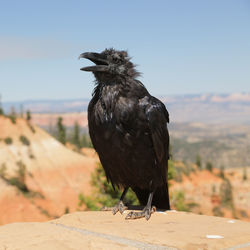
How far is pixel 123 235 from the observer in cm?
342

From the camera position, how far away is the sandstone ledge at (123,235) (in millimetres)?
3005

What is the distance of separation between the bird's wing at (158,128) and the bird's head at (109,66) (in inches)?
22.2

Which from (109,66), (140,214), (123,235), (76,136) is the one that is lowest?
(76,136)

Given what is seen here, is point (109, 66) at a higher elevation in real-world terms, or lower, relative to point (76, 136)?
higher

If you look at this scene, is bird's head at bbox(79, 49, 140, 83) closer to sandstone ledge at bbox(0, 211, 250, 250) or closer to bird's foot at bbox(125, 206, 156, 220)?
bird's foot at bbox(125, 206, 156, 220)

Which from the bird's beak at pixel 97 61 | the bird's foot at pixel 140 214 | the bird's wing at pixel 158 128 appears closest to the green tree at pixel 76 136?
the bird's wing at pixel 158 128

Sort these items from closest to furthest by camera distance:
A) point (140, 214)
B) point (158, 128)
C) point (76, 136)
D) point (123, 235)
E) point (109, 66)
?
point (123, 235), point (140, 214), point (109, 66), point (158, 128), point (76, 136)

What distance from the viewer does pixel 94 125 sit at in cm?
518

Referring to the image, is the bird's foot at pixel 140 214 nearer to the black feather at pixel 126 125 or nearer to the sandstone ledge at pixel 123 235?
the black feather at pixel 126 125

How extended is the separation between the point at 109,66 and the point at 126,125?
87 cm

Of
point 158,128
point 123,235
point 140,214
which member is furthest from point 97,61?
point 123,235

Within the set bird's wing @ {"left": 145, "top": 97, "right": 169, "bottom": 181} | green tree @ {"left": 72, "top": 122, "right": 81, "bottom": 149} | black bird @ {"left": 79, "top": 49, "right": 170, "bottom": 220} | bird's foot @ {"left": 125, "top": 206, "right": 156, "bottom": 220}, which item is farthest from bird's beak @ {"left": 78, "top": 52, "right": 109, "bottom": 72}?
green tree @ {"left": 72, "top": 122, "right": 81, "bottom": 149}

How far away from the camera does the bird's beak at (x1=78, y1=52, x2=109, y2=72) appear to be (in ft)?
16.3

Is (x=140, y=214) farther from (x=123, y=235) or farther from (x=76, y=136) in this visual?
(x=76, y=136)
